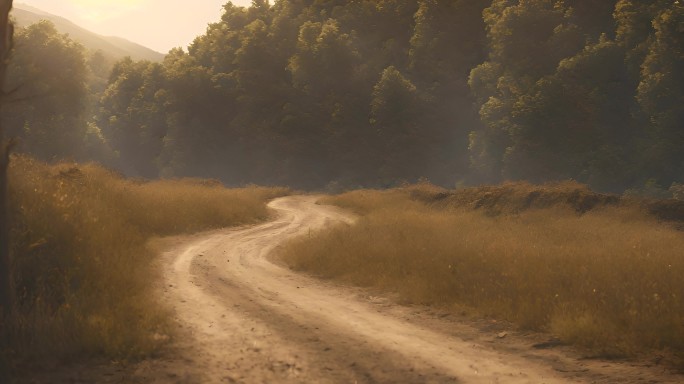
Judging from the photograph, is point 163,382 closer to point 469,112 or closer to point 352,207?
point 352,207

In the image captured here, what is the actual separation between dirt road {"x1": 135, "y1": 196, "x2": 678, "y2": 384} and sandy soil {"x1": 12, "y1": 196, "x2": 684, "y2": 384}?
0.05 ft

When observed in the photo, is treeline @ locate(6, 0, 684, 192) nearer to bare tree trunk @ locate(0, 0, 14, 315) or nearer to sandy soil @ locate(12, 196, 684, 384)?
sandy soil @ locate(12, 196, 684, 384)

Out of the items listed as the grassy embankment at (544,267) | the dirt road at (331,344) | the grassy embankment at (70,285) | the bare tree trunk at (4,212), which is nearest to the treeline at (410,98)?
the grassy embankment at (544,267)

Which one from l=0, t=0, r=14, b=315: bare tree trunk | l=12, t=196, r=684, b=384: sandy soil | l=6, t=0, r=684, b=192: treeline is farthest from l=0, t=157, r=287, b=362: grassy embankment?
l=6, t=0, r=684, b=192: treeline

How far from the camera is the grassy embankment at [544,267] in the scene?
332 inches

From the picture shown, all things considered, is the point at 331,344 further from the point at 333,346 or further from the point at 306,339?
the point at 306,339

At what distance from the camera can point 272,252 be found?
59.0 ft

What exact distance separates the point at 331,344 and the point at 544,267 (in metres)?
5.12

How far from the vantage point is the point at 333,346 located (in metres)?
8.34

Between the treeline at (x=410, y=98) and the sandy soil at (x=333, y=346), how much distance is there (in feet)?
97.0

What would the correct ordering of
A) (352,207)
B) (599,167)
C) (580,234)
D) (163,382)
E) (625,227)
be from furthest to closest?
(599,167) < (352,207) < (625,227) < (580,234) < (163,382)

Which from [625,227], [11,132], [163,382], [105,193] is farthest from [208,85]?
[163,382]

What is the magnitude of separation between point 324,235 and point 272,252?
198 cm

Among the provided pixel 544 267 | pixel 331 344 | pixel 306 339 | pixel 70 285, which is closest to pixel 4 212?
pixel 70 285
